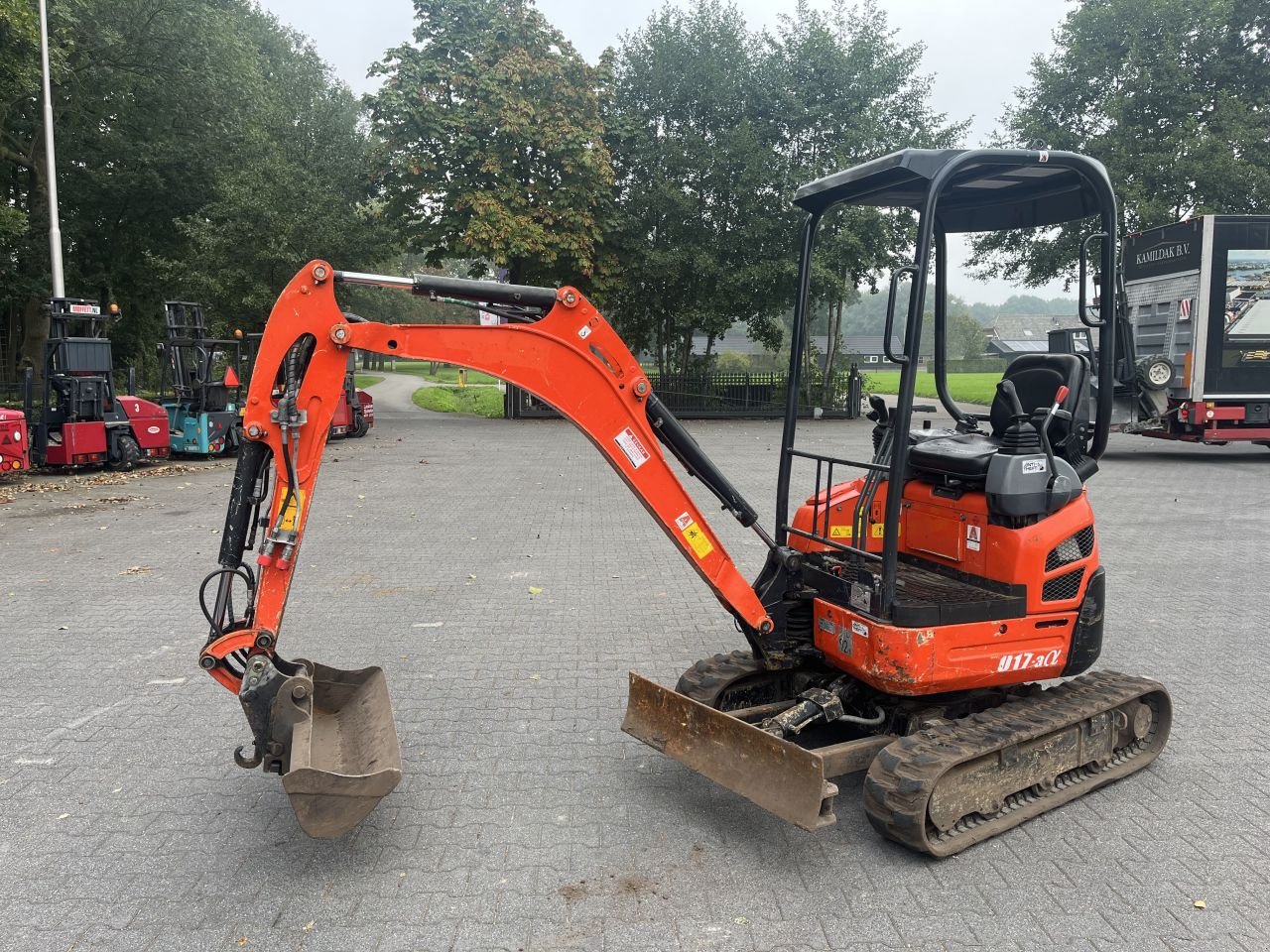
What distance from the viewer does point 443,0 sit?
25.0 metres

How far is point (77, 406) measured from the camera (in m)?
15.2

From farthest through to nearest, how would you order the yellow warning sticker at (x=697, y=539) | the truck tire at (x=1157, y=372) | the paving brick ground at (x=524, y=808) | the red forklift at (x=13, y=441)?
the truck tire at (x=1157, y=372) → the red forklift at (x=13, y=441) → the yellow warning sticker at (x=697, y=539) → the paving brick ground at (x=524, y=808)

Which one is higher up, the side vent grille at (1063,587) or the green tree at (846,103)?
the green tree at (846,103)

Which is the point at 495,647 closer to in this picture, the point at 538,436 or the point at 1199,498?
the point at 1199,498

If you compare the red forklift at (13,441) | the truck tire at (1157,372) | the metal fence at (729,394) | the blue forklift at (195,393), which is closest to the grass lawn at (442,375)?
the metal fence at (729,394)

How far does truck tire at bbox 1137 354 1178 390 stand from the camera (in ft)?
54.9

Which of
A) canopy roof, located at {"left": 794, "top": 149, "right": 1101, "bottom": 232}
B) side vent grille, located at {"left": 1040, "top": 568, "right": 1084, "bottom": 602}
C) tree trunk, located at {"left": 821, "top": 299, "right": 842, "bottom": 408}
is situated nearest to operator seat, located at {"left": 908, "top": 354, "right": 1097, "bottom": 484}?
side vent grille, located at {"left": 1040, "top": 568, "right": 1084, "bottom": 602}

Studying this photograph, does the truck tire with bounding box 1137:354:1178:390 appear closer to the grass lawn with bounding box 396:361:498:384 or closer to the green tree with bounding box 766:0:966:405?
the green tree with bounding box 766:0:966:405

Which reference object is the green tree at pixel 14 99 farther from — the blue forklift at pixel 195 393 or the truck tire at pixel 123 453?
the truck tire at pixel 123 453

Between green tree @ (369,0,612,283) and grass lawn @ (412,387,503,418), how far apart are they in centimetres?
615

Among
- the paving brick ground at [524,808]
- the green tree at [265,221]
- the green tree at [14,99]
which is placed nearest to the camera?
the paving brick ground at [524,808]

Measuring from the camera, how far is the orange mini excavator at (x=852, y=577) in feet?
12.1

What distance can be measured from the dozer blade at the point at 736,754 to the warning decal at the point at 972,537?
133 cm

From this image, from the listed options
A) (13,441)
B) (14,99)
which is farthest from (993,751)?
(14,99)
